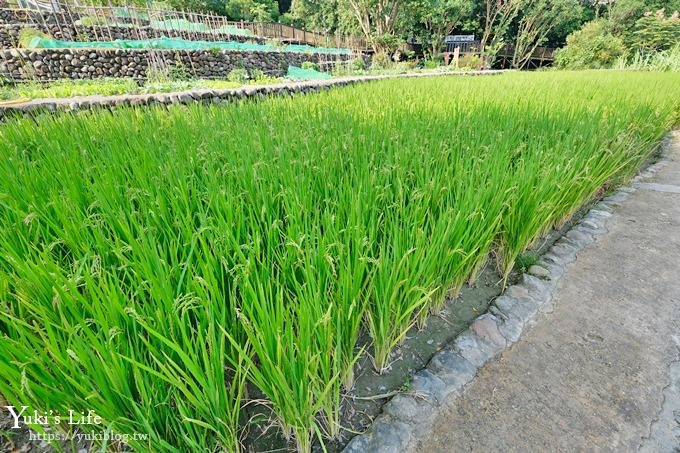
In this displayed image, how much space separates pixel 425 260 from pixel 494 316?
504mm

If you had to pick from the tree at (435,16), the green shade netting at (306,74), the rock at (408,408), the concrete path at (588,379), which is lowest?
the concrete path at (588,379)

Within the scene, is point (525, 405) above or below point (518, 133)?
below

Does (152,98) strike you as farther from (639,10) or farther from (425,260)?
(639,10)

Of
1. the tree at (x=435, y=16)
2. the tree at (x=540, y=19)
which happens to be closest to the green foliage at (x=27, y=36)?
the tree at (x=435, y=16)

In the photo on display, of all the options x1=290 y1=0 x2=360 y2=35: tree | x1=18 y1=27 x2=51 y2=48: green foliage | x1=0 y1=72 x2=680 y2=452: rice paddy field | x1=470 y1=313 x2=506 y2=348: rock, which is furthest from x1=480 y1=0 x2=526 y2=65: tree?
x1=470 y1=313 x2=506 y2=348: rock

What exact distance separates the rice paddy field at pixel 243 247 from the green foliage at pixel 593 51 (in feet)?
59.7

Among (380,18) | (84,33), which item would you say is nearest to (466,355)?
(84,33)

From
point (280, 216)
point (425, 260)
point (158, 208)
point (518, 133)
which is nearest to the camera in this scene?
point (425, 260)

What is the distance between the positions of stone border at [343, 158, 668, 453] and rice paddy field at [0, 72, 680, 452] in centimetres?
13

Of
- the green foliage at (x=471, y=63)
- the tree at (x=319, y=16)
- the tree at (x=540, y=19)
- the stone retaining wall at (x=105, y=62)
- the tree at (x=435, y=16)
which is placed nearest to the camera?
the stone retaining wall at (x=105, y=62)

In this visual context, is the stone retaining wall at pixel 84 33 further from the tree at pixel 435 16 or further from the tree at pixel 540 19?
the tree at pixel 540 19

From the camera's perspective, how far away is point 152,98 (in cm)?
402

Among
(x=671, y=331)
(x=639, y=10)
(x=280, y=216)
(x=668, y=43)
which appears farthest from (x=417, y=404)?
(x=639, y=10)

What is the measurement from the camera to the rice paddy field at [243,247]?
2.53 feet
